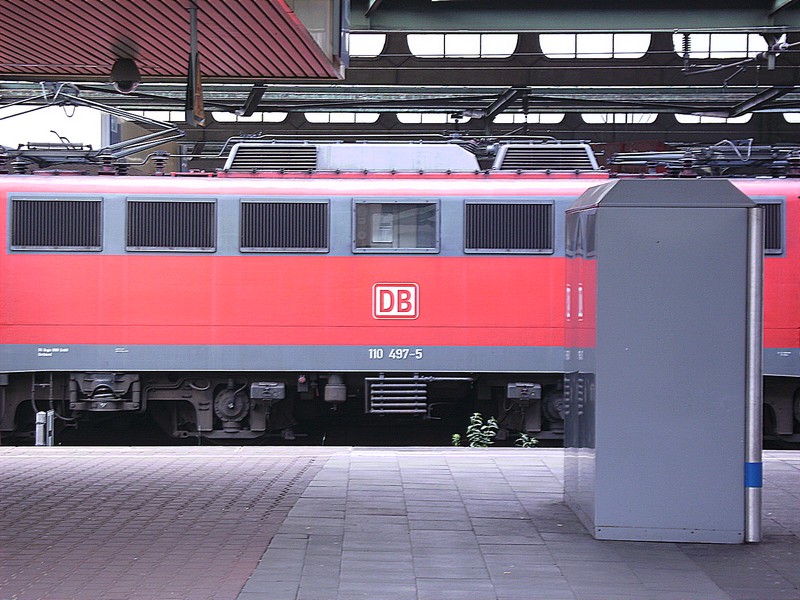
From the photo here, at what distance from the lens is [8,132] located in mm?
23688

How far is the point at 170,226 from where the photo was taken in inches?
511

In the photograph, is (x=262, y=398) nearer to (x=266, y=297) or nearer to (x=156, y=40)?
(x=266, y=297)

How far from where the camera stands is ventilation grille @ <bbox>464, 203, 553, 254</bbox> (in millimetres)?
13000

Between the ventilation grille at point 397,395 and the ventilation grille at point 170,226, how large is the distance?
265 cm

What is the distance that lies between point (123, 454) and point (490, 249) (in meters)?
4.99

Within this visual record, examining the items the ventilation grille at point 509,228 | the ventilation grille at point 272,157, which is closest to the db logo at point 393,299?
the ventilation grille at point 509,228

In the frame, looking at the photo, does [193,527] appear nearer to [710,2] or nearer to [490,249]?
[490,249]

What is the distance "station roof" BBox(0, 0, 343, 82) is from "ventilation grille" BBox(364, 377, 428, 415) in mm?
3867

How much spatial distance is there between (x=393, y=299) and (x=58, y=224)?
422cm

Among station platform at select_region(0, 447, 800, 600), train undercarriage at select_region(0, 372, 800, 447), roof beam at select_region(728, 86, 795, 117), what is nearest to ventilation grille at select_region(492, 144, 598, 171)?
train undercarriage at select_region(0, 372, 800, 447)

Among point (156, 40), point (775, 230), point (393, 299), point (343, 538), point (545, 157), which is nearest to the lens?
point (343, 538)

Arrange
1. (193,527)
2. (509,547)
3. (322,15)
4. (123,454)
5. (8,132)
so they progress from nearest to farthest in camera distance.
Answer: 1. (509,547)
2. (193,527)
3. (322,15)
4. (123,454)
5. (8,132)

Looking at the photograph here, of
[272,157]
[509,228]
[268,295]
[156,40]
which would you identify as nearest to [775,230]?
[509,228]

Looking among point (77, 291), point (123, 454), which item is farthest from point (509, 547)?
point (77, 291)
